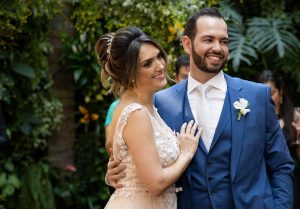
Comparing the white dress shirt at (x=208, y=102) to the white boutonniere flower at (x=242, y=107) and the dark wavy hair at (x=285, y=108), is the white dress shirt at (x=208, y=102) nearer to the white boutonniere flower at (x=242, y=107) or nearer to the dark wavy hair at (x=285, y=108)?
the white boutonniere flower at (x=242, y=107)

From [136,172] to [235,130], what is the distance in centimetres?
53

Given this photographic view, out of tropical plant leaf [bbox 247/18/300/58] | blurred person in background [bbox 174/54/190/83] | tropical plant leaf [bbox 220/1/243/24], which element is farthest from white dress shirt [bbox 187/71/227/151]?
tropical plant leaf [bbox 220/1/243/24]

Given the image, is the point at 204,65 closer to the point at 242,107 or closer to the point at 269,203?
the point at 242,107

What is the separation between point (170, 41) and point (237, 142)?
3.00m

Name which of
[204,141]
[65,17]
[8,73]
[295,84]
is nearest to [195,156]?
[204,141]

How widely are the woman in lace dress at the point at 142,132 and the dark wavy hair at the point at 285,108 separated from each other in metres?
1.79

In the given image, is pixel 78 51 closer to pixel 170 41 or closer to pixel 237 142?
pixel 170 41

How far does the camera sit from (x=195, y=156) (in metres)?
2.96

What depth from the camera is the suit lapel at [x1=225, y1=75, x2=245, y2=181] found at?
289 centimetres

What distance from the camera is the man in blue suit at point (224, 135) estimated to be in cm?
291

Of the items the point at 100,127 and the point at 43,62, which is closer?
the point at 43,62

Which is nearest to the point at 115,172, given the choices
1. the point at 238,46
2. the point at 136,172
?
the point at 136,172

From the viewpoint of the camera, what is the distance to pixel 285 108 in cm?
479

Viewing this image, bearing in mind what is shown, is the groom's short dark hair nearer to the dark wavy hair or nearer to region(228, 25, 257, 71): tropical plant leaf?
the dark wavy hair
